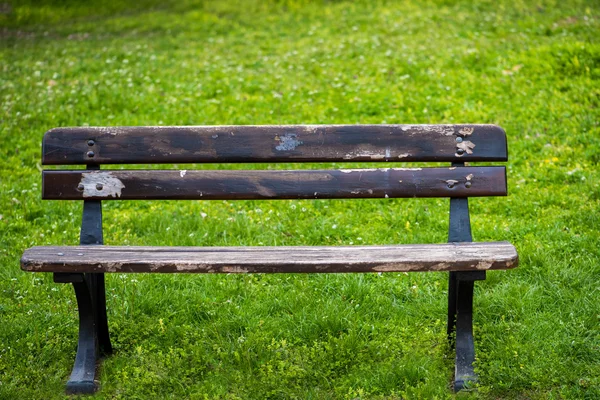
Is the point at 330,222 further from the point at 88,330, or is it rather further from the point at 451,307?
the point at 88,330

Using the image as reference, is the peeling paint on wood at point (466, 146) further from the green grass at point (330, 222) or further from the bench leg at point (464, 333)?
the green grass at point (330, 222)

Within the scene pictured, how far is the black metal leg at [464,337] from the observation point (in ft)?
10.2

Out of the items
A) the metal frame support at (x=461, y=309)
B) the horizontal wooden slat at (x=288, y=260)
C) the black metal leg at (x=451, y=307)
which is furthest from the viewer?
the black metal leg at (x=451, y=307)

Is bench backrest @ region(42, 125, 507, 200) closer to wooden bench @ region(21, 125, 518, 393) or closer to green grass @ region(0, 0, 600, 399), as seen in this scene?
wooden bench @ region(21, 125, 518, 393)

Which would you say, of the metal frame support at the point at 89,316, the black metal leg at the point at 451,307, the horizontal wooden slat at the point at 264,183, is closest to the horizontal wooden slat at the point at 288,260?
the metal frame support at the point at 89,316

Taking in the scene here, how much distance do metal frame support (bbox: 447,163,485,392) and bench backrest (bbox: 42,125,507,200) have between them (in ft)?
0.42

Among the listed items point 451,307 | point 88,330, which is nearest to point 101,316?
point 88,330

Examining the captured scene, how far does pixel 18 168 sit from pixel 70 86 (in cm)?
221

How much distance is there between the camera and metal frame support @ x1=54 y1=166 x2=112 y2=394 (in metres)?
3.16

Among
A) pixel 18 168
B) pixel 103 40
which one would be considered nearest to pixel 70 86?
pixel 18 168

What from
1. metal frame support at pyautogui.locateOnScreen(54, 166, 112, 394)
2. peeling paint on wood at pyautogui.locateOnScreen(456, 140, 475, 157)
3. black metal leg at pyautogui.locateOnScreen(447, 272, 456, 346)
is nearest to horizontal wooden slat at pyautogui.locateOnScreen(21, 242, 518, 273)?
metal frame support at pyautogui.locateOnScreen(54, 166, 112, 394)

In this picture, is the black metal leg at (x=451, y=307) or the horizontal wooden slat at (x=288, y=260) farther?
the black metal leg at (x=451, y=307)

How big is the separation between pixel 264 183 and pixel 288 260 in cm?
59

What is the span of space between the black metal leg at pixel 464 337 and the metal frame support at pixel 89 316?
1.78 meters
